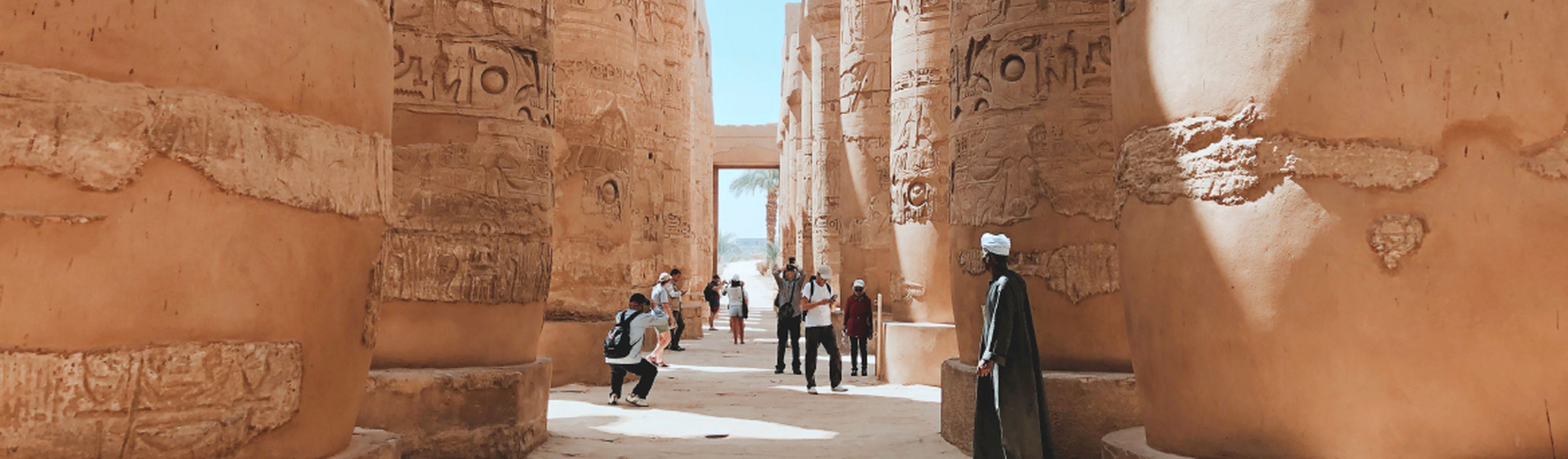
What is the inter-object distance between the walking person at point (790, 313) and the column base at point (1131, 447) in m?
8.06

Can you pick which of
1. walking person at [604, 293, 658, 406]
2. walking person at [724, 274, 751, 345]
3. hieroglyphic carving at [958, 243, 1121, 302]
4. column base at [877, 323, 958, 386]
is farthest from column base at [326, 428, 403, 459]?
walking person at [724, 274, 751, 345]

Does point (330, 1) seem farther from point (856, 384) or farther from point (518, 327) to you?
point (856, 384)

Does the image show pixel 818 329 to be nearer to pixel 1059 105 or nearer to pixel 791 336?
pixel 791 336

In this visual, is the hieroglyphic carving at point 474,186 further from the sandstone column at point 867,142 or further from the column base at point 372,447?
the sandstone column at point 867,142

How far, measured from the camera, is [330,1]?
3.21 meters

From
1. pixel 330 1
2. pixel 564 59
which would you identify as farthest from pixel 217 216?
pixel 564 59

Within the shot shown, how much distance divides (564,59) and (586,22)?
0.43 meters

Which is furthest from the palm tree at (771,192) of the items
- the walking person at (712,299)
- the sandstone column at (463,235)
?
the sandstone column at (463,235)

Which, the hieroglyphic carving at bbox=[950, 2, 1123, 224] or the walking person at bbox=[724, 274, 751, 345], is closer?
the hieroglyphic carving at bbox=[950, 2, 1123, 224]

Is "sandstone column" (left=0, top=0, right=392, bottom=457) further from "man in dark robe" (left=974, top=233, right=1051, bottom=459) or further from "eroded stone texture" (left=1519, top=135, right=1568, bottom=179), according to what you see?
"eroded stone texture" (left=1519, top=135, right=1568, bottom=179)

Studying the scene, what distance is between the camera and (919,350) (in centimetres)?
1100

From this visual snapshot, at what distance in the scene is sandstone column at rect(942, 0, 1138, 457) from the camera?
6.51 m

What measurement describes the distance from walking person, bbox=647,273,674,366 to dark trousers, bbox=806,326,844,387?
52.4 inches

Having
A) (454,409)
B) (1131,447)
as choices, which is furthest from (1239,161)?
(454,409)
